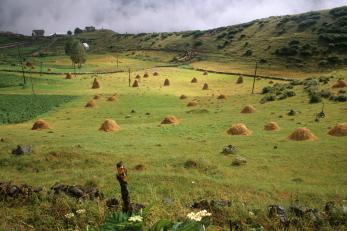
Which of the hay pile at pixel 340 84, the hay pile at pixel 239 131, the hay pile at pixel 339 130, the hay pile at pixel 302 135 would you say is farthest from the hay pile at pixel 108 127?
the hay pile at pixel 340 84

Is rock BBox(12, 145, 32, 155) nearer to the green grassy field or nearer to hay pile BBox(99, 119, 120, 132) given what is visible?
the green grassy field

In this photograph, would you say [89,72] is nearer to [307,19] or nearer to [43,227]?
[307,19]

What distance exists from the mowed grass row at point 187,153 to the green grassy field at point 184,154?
0.07 metres

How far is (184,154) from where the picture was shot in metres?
36.1

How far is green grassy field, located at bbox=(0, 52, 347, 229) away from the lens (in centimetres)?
2592

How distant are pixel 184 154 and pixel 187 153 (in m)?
0.64

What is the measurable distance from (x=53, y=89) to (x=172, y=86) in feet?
87.8

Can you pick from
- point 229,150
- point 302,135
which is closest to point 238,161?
point 229,150

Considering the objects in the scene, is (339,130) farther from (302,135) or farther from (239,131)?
(239,131)

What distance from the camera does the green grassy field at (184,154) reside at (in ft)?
85.0

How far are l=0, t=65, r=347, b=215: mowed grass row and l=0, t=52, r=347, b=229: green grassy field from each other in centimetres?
7

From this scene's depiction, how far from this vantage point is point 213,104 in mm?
67688

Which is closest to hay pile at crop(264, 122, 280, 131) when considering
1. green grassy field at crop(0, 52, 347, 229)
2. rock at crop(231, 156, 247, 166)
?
green grassy field at crop(0, 52, 347, 229)

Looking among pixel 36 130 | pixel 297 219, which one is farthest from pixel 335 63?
pixel 297 219
